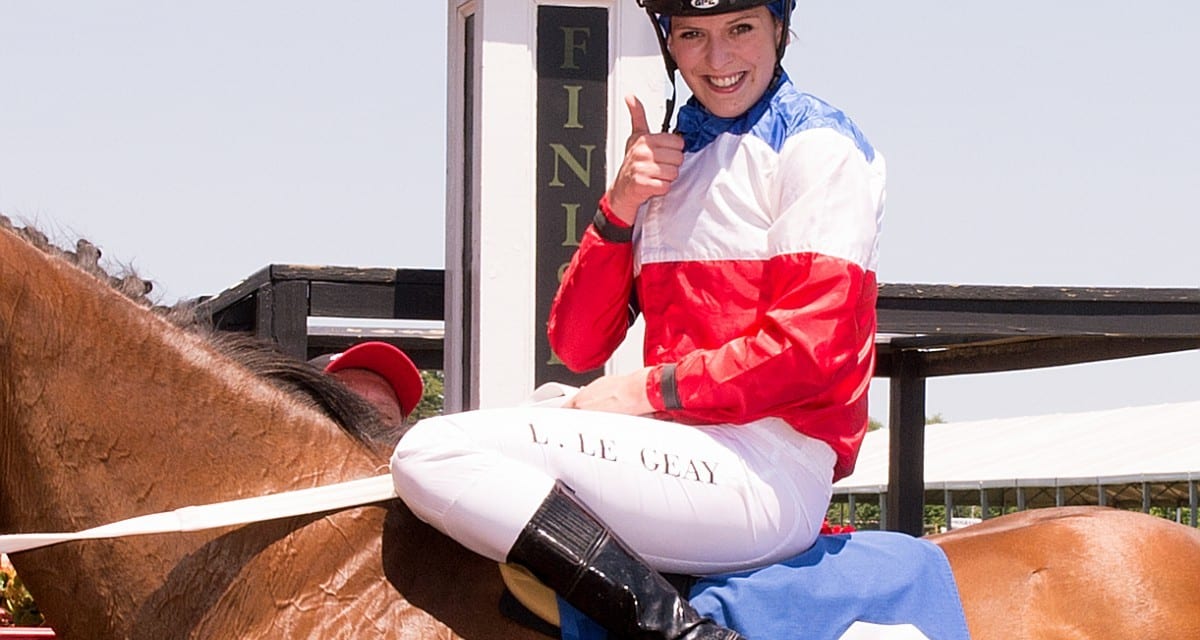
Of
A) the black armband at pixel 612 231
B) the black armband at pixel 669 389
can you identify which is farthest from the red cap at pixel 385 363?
the black armband at pixel 669 389

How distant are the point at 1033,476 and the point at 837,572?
14.3 metres

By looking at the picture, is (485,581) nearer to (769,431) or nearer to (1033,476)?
(769,431)

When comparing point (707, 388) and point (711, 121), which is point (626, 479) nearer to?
point (707, 388)

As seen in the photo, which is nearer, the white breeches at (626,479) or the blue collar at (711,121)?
the white breeches at (626,479)

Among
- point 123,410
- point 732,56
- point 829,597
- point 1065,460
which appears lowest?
point 1065,460

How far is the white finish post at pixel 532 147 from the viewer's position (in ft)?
19.6

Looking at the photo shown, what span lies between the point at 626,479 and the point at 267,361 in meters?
0.76

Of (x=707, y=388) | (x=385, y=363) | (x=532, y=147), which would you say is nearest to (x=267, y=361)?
(x=707, y=388)

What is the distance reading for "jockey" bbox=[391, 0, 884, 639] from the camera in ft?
8.89

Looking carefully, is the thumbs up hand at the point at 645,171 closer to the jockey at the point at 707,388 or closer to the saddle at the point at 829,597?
the jockey at the point at 707,388

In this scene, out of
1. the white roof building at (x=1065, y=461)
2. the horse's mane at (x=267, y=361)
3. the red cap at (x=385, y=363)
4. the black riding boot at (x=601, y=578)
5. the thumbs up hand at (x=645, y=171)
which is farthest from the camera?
the white roof building at (x=1065, y=461)

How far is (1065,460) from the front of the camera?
16906 mm

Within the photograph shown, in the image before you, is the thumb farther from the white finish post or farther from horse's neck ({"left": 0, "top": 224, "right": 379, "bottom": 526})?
the white finish post

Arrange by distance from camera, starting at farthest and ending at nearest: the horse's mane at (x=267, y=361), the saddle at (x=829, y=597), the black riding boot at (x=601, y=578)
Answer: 1. the horse's mane at (x=267, y=361)
2. the saddle at (x=829, y=597)
3. the black riding boot at (x=601, y=578)
